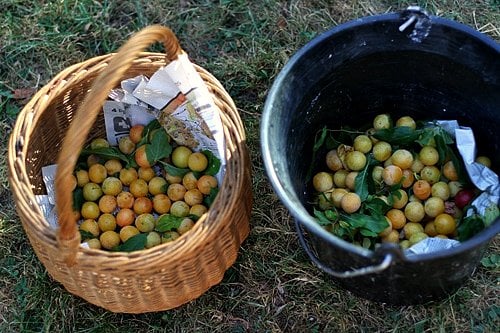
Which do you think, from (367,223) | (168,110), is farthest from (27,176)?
(367,223)

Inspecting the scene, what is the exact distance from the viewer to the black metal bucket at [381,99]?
5.52 feet

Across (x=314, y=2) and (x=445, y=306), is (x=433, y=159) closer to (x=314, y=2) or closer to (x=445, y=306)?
(x=445, y=306)

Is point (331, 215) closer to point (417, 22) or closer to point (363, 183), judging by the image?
point (363, 183)

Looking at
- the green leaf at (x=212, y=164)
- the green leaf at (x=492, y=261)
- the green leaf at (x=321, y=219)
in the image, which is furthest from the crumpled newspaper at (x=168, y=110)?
the green leaf at (x=492, y=261)

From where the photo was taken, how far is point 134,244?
1966mm

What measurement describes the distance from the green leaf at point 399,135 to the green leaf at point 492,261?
394 millimetres

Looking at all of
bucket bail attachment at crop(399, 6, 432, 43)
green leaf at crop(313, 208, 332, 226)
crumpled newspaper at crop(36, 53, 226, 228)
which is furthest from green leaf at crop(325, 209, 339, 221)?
bucket bail attachment at crop(399, 6, 432, 43)

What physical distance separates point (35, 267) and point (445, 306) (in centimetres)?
120

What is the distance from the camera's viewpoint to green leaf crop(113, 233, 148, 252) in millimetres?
1962

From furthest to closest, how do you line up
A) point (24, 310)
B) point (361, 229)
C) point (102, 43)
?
1. point (102, 43)
2. point (24, 310)
3. point (361, 229)

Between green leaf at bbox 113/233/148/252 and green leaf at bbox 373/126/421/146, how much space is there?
74 cm

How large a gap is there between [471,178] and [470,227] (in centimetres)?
20

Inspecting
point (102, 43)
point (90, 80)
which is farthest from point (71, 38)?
point (90, 80)

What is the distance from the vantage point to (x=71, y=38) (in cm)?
255
